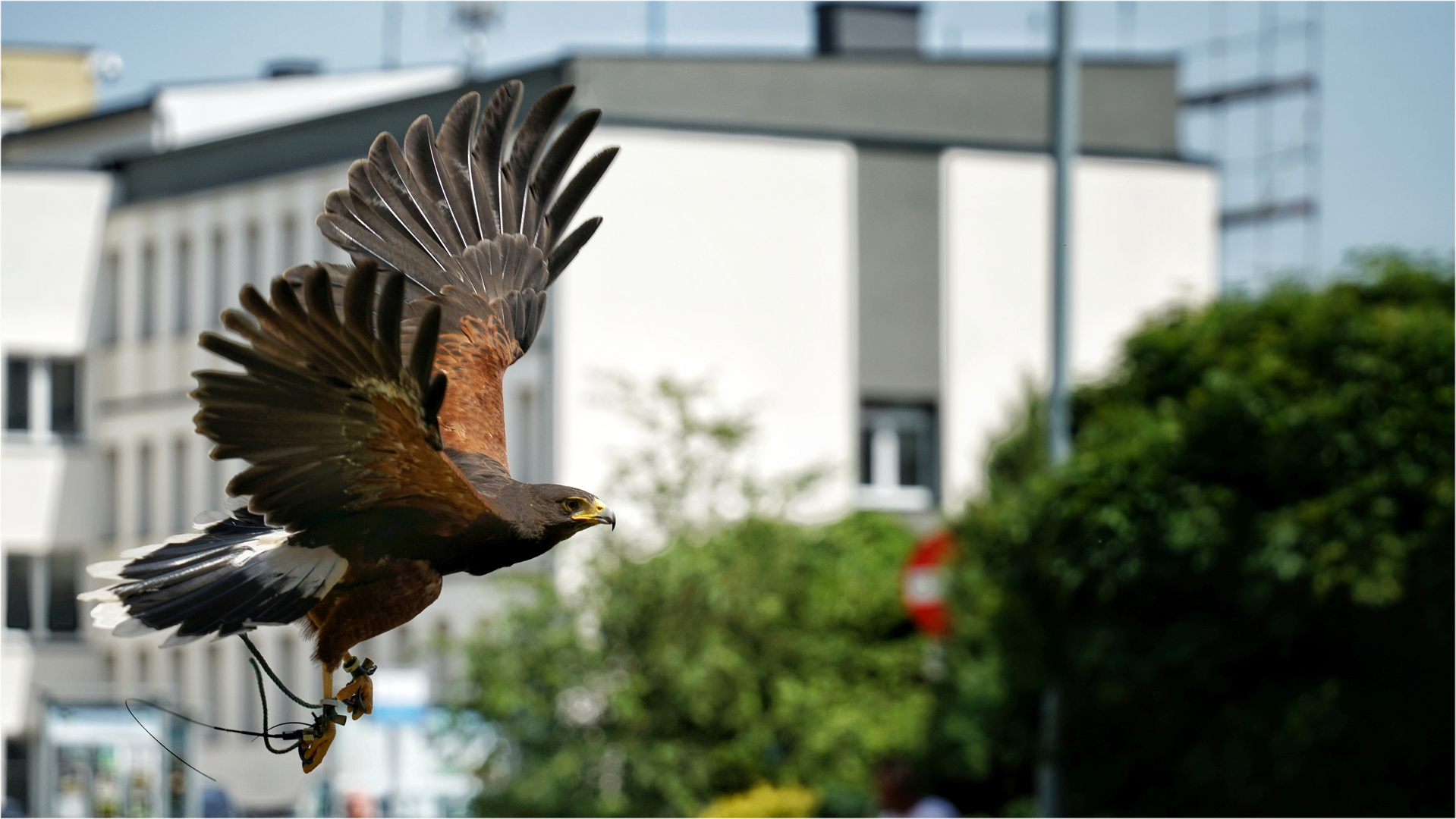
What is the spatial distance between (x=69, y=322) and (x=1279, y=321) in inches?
701

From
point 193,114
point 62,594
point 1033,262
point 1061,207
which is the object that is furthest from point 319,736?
point 193,114

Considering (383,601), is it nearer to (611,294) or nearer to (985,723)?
(985,723)

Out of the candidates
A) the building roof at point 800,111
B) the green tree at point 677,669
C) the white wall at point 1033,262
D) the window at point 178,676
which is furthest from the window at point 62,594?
the green tree at point 677,669

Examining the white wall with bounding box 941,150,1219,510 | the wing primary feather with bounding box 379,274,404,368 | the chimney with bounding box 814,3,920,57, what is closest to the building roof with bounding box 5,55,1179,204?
the white wall with bounding box 941,150,1219,510

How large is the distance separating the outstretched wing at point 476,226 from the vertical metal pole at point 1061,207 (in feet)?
29.2

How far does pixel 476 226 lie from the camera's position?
254cm

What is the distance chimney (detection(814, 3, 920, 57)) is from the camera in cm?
2477

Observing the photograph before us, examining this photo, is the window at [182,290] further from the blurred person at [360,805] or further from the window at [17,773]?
the window at [17,773]

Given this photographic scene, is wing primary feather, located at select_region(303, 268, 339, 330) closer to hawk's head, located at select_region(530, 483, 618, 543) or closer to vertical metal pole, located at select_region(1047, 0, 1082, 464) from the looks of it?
hawk's head, located at select_region(530, 483, 618, 543)

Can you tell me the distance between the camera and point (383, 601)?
1.72 metres

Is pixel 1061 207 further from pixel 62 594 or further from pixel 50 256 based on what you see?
pixel 62 594

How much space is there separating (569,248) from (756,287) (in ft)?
61.2

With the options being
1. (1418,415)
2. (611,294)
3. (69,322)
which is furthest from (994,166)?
(1418,415)

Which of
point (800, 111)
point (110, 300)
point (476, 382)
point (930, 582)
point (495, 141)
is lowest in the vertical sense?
point (930, 582)
